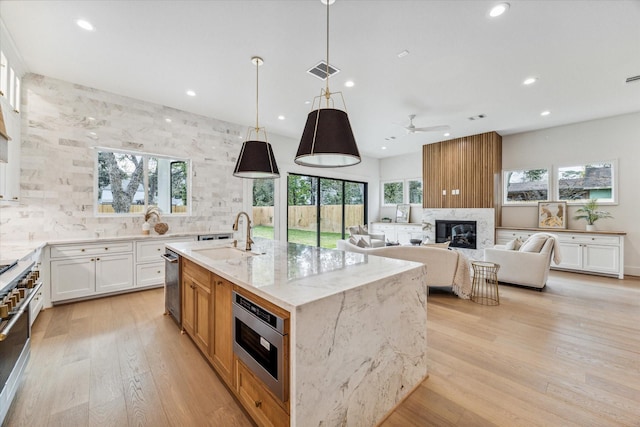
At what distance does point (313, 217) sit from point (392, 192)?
10.9ft

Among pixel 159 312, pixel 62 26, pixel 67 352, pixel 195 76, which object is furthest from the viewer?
pixel 195 76

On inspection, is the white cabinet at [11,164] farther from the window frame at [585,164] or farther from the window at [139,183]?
the window frame at [585,164]

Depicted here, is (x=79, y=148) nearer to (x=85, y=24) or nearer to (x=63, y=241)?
(x=63, y=241)

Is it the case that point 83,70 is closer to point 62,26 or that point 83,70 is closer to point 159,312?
point 62,26

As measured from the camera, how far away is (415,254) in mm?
4000

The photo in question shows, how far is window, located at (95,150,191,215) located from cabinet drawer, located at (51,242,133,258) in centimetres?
65

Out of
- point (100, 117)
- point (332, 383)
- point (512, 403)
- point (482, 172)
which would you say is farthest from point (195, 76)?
point (482, 172)

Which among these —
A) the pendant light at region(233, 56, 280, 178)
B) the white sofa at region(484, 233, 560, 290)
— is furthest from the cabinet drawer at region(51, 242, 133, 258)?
the white sofa at region(484, 233, 560, 290)

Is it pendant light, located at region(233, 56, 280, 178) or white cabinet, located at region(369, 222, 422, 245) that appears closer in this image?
pendant light, located at region(233, 56, 280, 178)

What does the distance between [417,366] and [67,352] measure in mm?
3096

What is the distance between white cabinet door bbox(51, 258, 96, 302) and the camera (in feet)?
11.4

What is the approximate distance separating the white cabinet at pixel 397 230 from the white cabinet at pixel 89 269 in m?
6.49

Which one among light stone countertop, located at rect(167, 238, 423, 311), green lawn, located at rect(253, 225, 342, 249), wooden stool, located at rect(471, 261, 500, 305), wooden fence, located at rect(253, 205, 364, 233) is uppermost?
wooden fence, located at rect(253, 205, 364, 233)

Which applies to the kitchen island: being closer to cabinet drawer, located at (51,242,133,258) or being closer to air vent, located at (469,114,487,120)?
cabinet drawer, located at (51,242,133,258)
